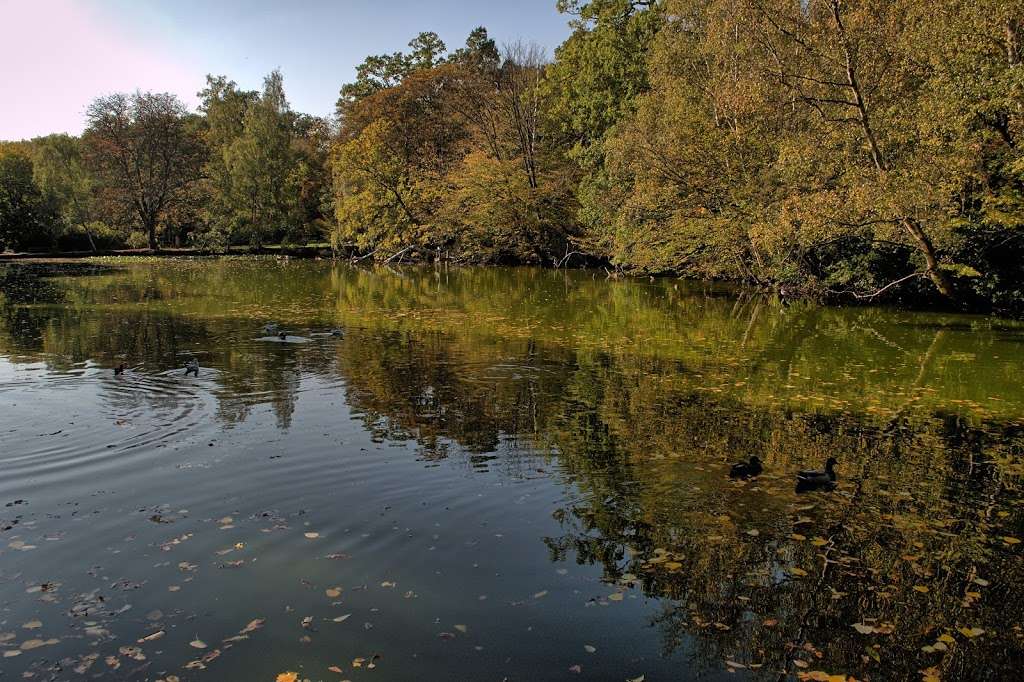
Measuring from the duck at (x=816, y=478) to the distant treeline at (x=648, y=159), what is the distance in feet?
53.2

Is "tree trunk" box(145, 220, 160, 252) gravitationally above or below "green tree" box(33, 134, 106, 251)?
below

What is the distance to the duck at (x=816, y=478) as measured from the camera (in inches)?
358

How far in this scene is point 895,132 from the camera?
2400 cm

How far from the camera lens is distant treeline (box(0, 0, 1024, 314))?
22938mm

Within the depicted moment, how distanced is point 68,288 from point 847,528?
3725 centimetres

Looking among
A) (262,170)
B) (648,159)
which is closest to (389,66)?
(262,170)

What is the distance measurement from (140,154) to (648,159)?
56466mm

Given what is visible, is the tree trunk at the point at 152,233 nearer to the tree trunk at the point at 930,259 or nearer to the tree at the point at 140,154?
the tree at the point at 140,154

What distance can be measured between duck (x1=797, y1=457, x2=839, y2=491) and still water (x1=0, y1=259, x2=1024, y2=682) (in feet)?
0.45

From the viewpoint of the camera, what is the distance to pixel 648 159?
3538 centimetres

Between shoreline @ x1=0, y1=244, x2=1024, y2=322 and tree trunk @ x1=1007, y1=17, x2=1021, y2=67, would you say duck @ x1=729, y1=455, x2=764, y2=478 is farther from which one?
shoreline @ x1=0, y1=244, x2=1024, y2=322

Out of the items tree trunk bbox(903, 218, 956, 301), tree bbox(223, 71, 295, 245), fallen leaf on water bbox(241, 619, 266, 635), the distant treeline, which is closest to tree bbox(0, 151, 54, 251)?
the distant treeline

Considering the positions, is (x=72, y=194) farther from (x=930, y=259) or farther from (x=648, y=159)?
(x=930, y=259)

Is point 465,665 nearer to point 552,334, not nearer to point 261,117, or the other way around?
point 552,334
